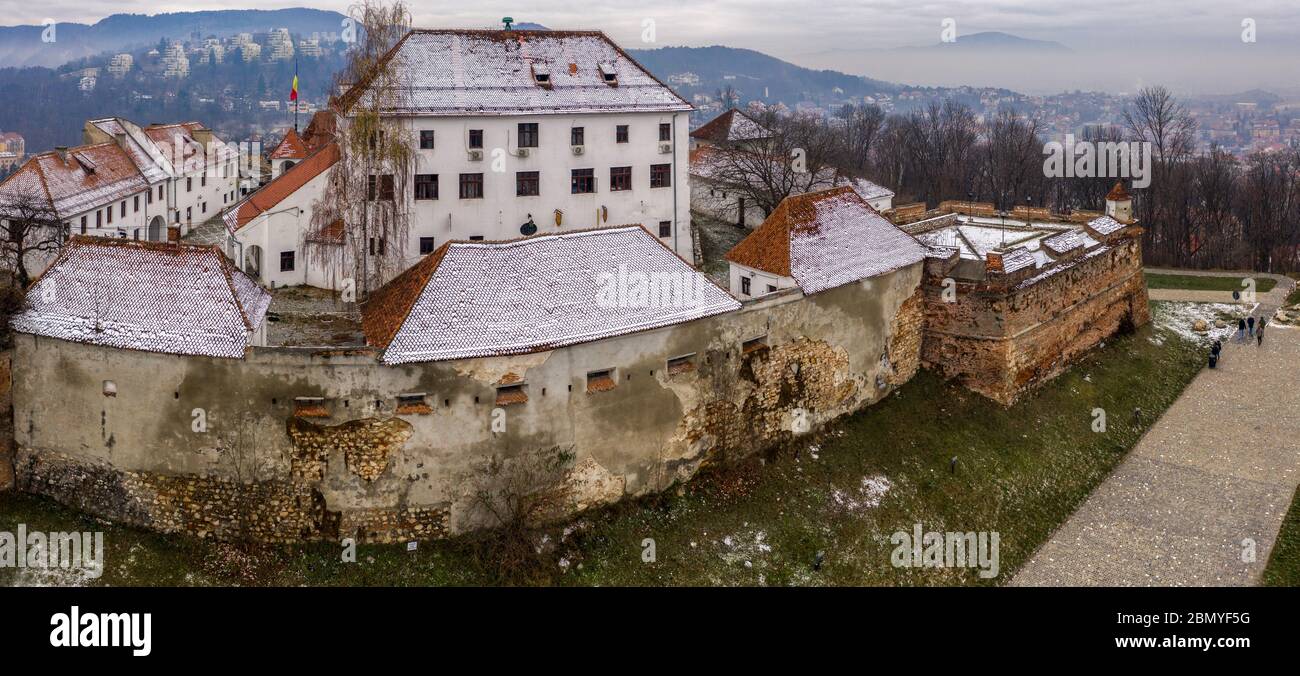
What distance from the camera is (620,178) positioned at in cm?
4309

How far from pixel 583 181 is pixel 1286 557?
2531 cm

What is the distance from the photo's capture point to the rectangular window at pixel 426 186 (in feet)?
130

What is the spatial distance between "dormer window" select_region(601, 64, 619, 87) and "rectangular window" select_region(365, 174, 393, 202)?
390 inches

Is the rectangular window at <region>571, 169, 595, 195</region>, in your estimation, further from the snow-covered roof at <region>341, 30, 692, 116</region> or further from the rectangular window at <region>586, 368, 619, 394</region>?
the rectangular window at <region>586, 368, 619, 394</region>

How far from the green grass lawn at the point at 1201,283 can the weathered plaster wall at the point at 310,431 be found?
125ft

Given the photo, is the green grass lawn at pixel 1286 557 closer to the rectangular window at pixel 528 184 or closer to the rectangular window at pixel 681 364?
the rectangular window at pixel 681 364

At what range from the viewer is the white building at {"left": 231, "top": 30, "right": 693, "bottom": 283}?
3972cm

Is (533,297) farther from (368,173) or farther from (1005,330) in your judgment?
(1005,330)

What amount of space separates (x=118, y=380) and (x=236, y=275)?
12.7 ft

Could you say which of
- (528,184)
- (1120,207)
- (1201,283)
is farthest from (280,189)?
(1201,283)

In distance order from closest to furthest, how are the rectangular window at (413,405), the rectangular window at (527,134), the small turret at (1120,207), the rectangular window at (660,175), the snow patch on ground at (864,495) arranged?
1. the rectangular window at (413,405)
2. the snow patch on ground at (864,495)
3. the rectangular window at (527,134)
4. the rectangular window at (660,175)
5. the small turret at (1120,207)

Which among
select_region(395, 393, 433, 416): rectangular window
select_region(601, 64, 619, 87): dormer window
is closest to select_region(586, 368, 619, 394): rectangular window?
select_region(395, 393, 433, 416): rectangular window

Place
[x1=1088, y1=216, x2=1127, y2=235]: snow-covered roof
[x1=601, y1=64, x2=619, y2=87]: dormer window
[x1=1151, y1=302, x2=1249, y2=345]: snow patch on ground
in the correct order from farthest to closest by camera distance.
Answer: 1. [x1=1151, y1=302, x2=1249, y2=345]: snow patch on ground
2. [x1=1088, y1=216, x2=1127, y2=235]: snow-covered roof
3. [x1=601, y1=64, x2=619, y2=87]: dormer window

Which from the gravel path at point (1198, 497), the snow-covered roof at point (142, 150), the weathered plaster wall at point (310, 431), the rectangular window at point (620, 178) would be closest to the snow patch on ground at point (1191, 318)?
the gravel path at point (1198, 497)
